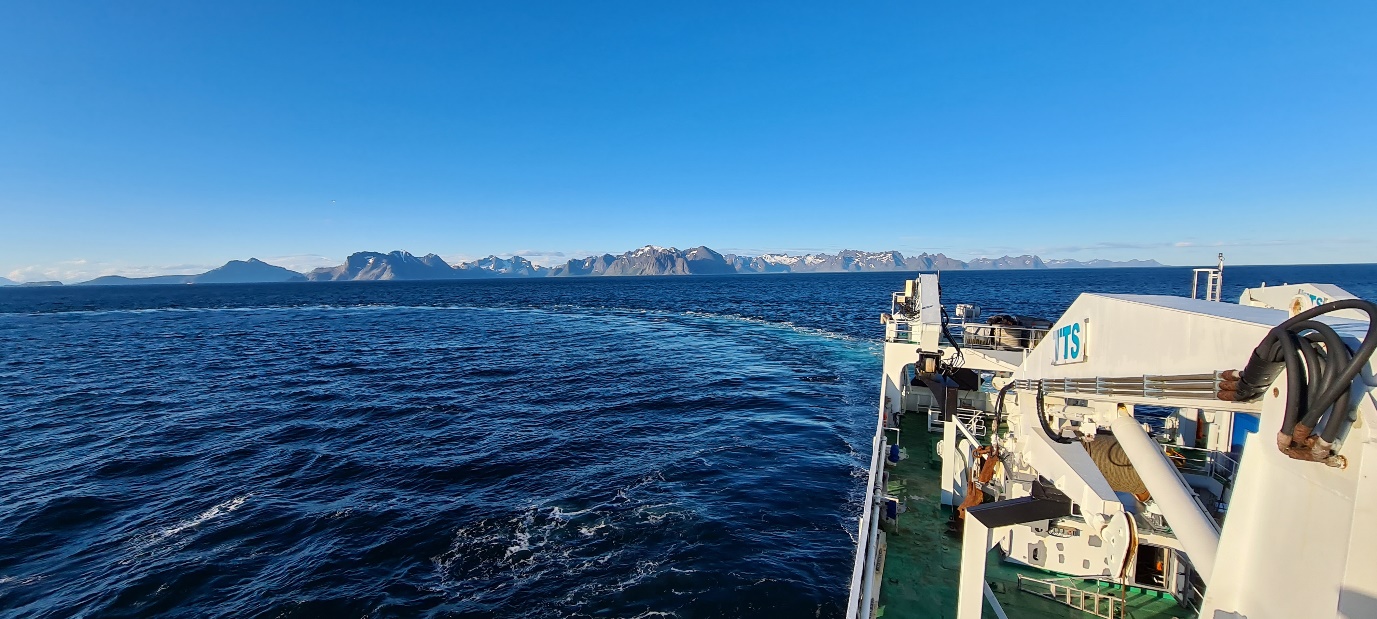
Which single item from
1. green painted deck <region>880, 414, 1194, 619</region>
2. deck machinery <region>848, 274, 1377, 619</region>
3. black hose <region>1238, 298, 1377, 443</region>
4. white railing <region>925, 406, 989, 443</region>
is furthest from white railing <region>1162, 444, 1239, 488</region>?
black hose <region>1238, 298, 1377, 443</region>

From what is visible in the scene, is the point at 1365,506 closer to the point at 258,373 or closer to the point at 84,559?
the point at 84,559

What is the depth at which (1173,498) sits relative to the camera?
22.9 ft

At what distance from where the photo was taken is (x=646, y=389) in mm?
37875

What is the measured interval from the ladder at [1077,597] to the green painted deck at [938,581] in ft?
0.51

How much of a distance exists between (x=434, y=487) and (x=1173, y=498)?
75.2ft

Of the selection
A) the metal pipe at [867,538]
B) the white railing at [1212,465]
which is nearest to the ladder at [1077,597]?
the metal pipe at [867,538]

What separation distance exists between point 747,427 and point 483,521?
14818 mm

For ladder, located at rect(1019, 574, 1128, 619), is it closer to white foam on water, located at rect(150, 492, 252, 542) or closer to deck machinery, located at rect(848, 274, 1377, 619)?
deck machinery, located at rect(848, 274, 1377, 619)

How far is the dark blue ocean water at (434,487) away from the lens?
15133 millimetres

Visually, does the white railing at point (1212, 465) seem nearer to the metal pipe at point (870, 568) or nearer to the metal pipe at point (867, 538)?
the metal pipe at point (867, 538)

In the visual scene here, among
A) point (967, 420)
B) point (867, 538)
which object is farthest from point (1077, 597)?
point (967, 420)

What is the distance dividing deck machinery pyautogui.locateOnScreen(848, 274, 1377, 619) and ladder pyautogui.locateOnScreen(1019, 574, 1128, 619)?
0.25 ft

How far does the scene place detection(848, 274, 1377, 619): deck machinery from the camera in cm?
381

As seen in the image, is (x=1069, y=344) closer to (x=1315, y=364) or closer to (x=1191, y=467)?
(x=1315, y=364)
